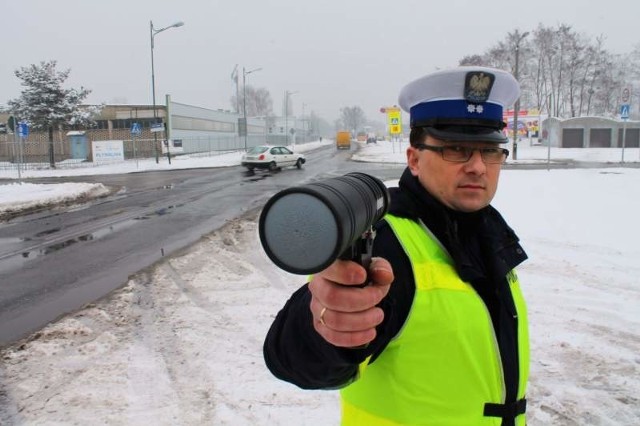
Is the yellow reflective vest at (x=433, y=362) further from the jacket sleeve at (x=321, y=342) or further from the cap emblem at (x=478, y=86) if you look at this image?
the cap emblem at (x=478, y=86)

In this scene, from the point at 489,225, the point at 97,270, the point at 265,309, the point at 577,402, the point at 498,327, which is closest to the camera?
the point at 498,327

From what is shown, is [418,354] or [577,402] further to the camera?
[577,402]

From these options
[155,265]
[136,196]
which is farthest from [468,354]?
[136,196]

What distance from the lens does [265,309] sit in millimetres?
5105

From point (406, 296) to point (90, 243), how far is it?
28.4ft

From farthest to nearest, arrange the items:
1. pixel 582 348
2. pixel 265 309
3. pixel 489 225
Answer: pixel 265 309
pixel 582 348
pixel 489 225

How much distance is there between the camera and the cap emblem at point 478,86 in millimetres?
1686

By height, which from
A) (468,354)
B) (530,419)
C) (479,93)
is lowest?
(530,419)

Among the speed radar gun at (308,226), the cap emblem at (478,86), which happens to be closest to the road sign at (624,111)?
the cap emblem at (478,86)

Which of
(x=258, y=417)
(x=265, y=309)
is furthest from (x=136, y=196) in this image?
(x=258, y=417)

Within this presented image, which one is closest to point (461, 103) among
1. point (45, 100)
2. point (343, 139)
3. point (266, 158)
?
point (266, 158)

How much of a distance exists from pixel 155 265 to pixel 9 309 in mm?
1893

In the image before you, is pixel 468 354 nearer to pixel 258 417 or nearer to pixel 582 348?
pixel 258 417

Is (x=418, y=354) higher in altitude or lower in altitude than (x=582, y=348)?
higher
